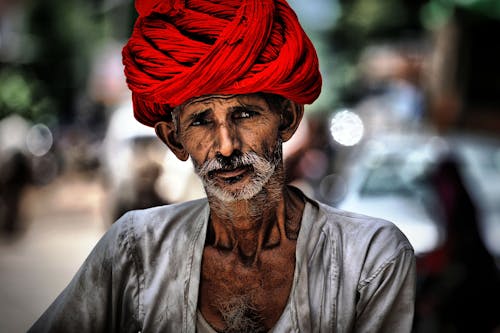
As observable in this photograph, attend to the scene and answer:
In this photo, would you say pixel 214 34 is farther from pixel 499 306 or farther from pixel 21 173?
pixel 21 173

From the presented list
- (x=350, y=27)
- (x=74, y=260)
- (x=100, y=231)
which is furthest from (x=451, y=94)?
(x=74, y=260)

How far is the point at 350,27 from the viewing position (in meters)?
28.5

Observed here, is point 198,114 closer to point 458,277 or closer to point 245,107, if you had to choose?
point 245,107

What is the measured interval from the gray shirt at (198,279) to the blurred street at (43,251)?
4215 mm

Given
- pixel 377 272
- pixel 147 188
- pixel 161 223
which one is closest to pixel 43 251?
pixel 147 188

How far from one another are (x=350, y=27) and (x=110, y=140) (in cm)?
1907

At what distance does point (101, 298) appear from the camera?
6.74ft

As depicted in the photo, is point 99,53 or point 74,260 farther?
point 99,53

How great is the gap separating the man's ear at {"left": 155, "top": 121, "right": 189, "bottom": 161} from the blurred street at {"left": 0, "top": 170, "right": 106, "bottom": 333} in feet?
14.2

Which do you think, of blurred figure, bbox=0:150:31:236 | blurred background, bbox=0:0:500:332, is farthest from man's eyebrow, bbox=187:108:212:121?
blurred figure, bbox=0:150:31:236

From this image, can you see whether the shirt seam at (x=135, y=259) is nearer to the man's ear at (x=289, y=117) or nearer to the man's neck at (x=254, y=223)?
the man's neck at (x=254, y=223)

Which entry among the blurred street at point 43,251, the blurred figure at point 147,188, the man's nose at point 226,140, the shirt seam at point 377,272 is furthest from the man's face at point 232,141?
the blurred street at point 43,251

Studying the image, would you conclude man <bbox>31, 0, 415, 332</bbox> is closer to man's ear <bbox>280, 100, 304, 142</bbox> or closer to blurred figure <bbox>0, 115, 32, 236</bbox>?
man's ear <bbox>280, 100, 304, 142</bbox>

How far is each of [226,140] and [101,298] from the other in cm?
58
